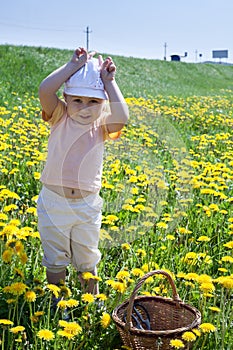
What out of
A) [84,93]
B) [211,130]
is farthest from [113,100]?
[211,130]

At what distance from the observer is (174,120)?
28.6ft

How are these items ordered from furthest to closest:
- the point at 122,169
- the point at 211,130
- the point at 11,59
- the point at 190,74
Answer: the point at 190,74, the point at 11,59, the point at 211,130, the point at 122,169

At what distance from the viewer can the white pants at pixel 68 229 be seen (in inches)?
101

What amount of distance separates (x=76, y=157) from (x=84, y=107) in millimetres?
224

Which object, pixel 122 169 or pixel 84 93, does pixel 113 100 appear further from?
pixel 122 169

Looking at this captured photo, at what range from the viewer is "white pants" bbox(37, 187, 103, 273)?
2.57m

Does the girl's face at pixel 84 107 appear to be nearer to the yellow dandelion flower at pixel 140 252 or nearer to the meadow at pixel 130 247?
the meadow at pixel 130 247

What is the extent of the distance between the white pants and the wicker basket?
31 cm

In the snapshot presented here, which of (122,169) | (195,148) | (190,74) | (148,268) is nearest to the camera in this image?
(148,268)

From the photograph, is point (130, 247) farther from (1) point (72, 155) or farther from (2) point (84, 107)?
(2) point (84, 107)

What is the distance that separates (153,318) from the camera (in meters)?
2.63

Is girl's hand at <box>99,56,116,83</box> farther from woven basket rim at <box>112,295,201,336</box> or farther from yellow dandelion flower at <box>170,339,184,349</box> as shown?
yellow dandelion flower at <box>170,339,184,349</box>

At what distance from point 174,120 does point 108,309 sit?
6.36 m

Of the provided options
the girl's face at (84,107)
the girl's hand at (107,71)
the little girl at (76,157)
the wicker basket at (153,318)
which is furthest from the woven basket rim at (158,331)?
the girl's hand at (107,71)
